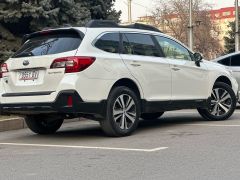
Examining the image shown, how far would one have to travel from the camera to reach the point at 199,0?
56281 mm

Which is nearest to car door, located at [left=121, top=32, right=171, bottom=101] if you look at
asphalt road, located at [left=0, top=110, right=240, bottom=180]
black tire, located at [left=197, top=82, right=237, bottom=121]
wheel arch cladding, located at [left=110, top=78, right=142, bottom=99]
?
wheel arch cladding, located at [left=110, top=78, right=142, bottom=99]

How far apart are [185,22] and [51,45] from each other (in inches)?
1914

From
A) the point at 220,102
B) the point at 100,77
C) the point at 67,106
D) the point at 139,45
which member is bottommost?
the point at 220,102

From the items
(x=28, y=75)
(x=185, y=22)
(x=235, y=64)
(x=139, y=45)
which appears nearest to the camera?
(x=28, y=75)

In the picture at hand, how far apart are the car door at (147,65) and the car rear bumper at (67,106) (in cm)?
95

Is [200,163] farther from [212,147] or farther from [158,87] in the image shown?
[158,87]

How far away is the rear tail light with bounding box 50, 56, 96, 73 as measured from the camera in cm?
785

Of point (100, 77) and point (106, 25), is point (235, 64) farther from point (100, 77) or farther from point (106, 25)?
point (100, 77)

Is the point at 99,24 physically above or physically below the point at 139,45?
above

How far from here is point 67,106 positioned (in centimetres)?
782

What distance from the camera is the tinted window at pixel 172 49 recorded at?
955cm

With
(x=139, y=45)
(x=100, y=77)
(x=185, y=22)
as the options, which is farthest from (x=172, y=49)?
(x=185, y=22)

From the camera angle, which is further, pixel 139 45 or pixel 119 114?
pixel 139 45

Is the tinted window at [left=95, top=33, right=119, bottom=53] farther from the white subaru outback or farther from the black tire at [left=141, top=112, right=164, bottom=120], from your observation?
the black tire at [left=141, top=112, right=164, bottom=120]
